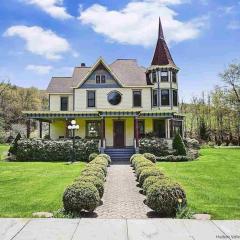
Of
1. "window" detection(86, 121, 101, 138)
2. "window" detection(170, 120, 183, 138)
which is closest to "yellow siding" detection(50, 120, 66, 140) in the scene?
"window" detection(86, 121, 101, 138)

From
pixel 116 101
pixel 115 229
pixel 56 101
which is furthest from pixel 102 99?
pixel 115 229

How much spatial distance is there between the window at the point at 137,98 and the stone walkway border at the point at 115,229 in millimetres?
24745

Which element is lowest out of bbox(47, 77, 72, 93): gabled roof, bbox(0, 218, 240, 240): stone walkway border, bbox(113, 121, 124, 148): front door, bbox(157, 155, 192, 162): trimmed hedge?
bbox(0, 218, 240, 240): stone walkway border

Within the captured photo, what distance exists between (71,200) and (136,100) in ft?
80.0

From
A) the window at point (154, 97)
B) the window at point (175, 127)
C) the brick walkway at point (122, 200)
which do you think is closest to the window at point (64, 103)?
the window at point (154, 97)

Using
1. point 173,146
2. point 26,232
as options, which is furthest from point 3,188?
point 173,146

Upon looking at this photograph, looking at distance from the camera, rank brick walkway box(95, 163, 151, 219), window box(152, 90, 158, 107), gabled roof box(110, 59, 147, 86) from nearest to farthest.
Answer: brick walkway box(95, 163, 151, 219) → gabled roof box(110, 59, 147, 86) → window box(152, 90, 158, 107)

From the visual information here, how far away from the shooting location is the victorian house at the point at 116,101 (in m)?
32.0

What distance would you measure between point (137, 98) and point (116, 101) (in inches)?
81.0

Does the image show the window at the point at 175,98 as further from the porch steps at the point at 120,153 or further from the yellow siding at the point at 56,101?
the yellow siding at the point at 56,101

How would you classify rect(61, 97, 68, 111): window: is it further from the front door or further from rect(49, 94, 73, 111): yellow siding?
the front door

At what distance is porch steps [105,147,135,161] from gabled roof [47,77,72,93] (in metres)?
8.62

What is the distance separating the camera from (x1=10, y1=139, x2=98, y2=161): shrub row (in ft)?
92.2

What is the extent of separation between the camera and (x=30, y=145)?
28641mm
